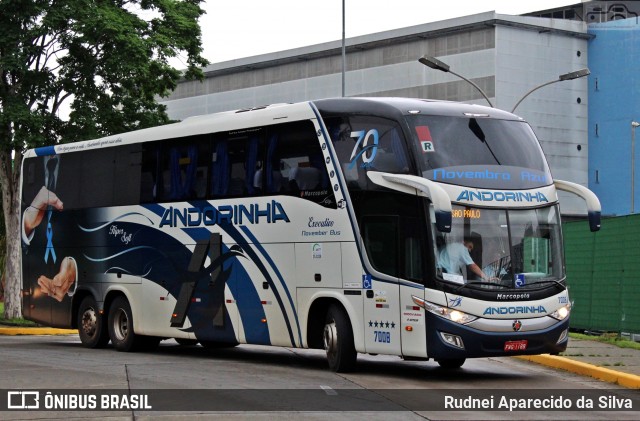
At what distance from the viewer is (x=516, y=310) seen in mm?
15781

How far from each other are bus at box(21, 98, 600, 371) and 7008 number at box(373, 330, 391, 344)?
1 centimetres

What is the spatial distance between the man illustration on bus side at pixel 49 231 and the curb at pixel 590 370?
9.35 meters

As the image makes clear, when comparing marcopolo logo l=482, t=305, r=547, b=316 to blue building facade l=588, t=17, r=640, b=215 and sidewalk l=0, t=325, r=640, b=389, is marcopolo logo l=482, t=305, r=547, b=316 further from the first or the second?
blue building facade l=588, t=17, r=640, b=215

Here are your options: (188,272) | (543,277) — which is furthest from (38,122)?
(543,277)

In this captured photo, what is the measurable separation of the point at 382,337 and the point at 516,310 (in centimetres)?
189

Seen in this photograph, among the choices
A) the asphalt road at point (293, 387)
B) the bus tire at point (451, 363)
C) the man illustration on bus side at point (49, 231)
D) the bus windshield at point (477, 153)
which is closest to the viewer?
the asphalt road at point (293, 387)

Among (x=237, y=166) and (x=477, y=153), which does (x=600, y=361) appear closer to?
(x=477, y=153)

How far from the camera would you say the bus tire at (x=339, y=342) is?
16.8m

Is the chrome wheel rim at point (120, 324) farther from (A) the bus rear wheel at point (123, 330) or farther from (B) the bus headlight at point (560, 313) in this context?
(B) the bus headlight at point (560, 313)

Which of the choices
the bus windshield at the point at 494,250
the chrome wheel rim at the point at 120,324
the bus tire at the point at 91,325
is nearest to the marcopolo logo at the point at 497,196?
the bus windshield at the point at 494,250

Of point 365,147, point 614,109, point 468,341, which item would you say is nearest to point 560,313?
point 468,341

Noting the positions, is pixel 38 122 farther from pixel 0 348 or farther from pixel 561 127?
pixel 561 127

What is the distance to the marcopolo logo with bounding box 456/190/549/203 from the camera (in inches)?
623

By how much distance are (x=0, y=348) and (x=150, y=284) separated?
11.6ft
